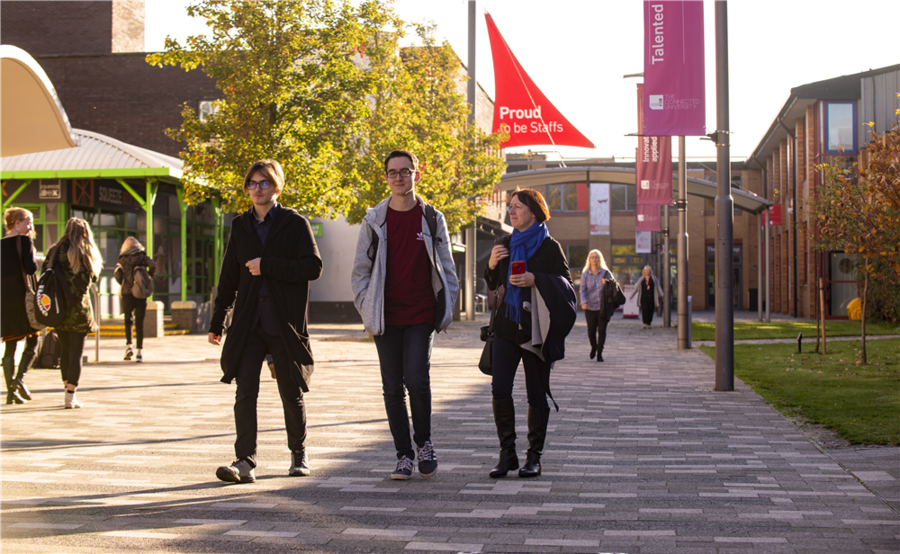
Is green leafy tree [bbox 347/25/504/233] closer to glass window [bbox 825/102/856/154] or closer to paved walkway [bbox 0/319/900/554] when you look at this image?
paved walkway [bbox 0/319/900/554]

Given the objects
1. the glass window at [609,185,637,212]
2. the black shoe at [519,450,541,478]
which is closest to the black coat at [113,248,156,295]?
the black shoe at [519,450,541,478]

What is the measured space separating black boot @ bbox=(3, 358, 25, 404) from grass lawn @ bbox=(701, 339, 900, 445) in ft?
24.4

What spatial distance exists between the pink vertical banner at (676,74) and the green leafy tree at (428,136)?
8386 mm

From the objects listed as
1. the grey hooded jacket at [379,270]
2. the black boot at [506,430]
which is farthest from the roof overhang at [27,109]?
the black boot at [506,430]

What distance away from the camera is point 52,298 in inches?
338

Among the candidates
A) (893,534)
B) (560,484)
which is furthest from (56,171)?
(893,534)

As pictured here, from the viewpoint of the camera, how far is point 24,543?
416cm

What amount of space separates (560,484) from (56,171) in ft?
64.4

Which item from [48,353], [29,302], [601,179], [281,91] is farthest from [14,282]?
[601,179]

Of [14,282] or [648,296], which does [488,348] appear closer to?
[14,282]

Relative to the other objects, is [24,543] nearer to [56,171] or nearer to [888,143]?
[888,143]

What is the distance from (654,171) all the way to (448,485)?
18.2m

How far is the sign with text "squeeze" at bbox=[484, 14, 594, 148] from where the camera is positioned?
20438 millimetres

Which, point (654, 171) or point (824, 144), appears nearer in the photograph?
point (654, 171)
